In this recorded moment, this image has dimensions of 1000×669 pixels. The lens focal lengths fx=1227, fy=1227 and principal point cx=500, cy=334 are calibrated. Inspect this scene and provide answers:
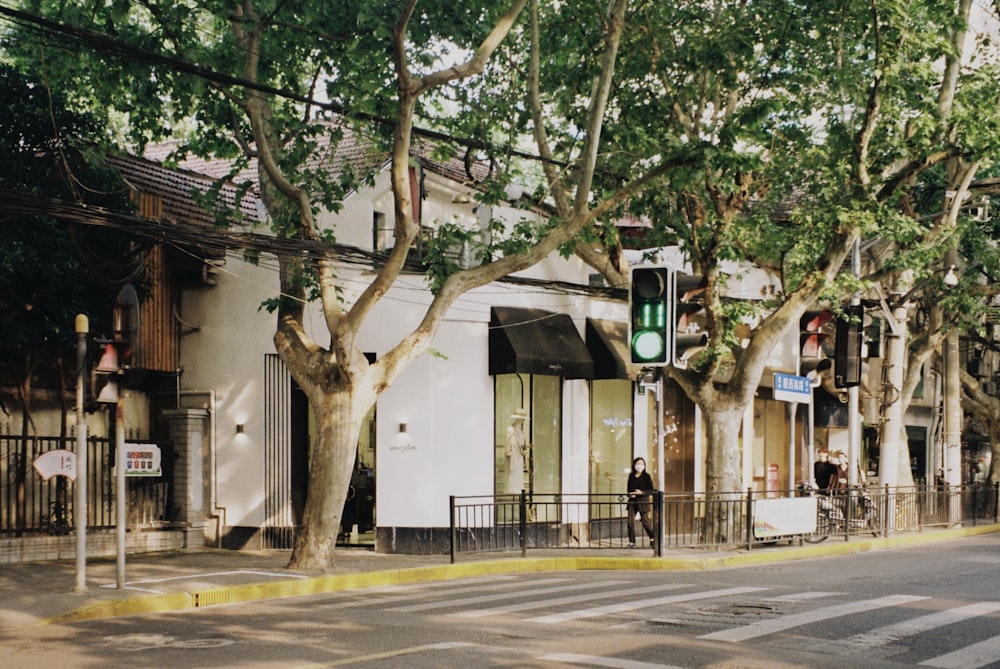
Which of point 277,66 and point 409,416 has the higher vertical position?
point 277,66

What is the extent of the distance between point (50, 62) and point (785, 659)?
13.4 metres

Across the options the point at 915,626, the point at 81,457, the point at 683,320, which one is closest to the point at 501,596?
the point at 683,320

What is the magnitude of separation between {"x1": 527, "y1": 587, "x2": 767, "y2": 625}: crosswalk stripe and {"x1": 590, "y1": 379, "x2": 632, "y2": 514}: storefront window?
9964 mm

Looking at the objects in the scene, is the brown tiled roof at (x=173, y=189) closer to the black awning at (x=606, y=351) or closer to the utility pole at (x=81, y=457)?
the utility pole at (x=81, y=457)

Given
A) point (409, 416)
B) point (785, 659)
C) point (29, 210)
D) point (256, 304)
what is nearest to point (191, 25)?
point (29, 210)

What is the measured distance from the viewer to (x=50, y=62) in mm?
17625

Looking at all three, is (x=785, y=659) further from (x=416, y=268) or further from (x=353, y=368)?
(x=416, y=268)

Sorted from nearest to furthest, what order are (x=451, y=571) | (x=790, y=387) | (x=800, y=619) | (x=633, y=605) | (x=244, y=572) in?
(x=800, y=619)
(x=633, y=605)
(x=244, y=572)
(x=451, y=571)
(x=790, y=387)

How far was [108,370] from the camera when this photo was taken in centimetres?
1469

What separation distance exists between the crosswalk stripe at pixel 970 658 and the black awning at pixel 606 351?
13.5 m

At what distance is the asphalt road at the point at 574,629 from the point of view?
995cm

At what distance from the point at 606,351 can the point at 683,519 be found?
3890 millimetres

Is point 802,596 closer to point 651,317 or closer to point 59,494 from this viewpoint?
point 651,317

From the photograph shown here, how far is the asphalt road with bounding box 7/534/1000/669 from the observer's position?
9953mm
